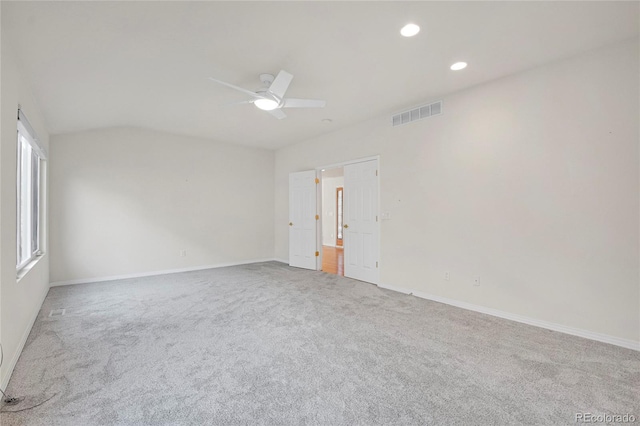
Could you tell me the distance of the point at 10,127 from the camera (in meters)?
2.32

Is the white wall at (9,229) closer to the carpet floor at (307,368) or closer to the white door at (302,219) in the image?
the carpet floor at (307,368)

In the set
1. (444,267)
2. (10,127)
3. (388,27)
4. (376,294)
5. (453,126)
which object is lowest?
(376,294)

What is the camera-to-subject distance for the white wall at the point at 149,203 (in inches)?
193

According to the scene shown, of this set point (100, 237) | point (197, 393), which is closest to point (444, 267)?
point (197, 393)

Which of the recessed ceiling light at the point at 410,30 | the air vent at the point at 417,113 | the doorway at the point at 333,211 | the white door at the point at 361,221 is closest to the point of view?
the recessed ceiling light at the point at 410,30

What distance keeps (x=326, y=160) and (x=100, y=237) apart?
4.36 metres

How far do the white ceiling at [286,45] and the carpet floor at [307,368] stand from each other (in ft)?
8.71

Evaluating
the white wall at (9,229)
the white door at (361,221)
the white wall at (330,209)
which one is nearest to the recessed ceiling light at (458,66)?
the white door at (361,221)

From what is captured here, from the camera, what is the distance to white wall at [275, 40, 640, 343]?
104 inches

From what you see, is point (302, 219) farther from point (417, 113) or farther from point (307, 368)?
point (307, 368)

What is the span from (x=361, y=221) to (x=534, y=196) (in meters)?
2.56

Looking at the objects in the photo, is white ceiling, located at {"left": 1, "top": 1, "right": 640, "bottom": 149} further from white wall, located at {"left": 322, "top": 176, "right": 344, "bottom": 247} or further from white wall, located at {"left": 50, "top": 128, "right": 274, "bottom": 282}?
white wall, located at {"left": 322, "top": 176, "right": 344, "bottom": 247}

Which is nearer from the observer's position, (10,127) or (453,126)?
(10,127)

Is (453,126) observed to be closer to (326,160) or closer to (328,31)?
(328,31)
